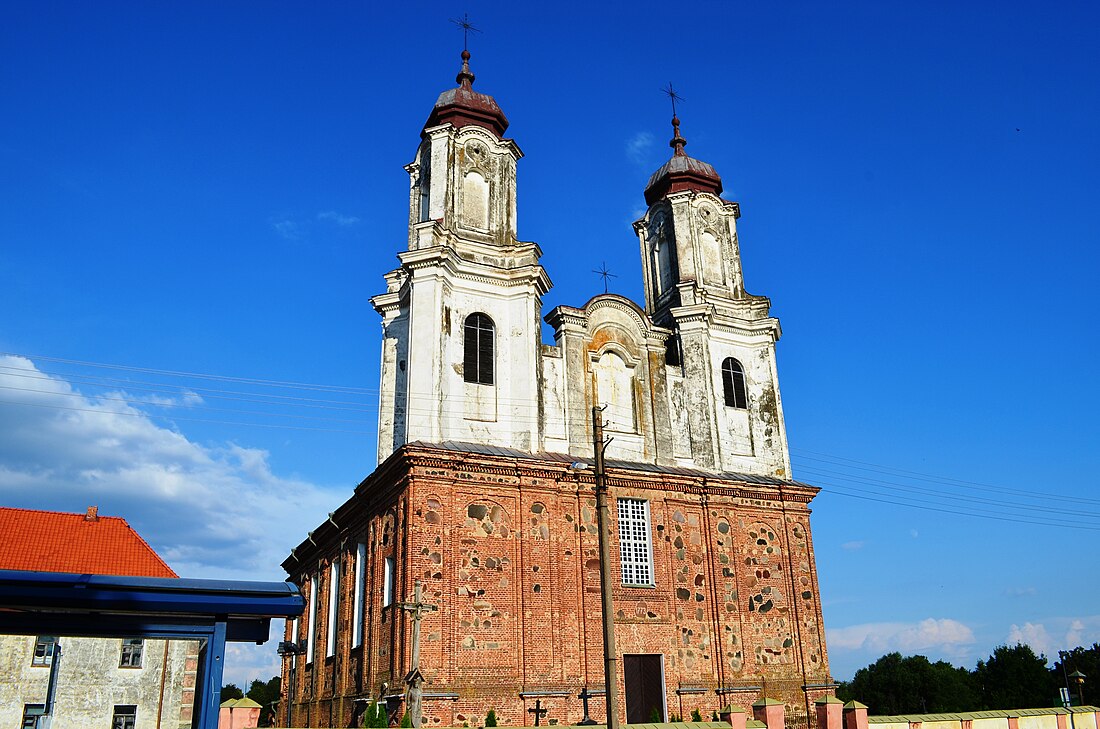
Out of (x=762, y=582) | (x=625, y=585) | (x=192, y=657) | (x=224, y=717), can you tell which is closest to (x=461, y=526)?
(x=625, y=585)

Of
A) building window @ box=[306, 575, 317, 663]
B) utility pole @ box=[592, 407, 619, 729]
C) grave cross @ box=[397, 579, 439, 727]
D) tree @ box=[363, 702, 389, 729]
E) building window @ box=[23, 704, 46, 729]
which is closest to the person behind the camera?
utility pole @ box=[592, 407, 619, 729]

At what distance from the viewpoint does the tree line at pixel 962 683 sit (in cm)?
7006

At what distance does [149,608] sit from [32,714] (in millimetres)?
26571

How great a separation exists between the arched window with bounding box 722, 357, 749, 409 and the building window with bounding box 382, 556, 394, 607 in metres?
13.3

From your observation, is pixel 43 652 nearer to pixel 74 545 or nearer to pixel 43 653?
pixel 43 653

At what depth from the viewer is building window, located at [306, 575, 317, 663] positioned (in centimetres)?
3381

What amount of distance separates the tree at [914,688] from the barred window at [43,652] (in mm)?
61902

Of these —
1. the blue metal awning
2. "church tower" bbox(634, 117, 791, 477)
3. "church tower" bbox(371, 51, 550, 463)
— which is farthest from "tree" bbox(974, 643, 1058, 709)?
the blue metal awning

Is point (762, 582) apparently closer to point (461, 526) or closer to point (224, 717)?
point (461, 526)

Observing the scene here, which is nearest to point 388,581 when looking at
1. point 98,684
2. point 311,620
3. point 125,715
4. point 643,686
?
point 643,686

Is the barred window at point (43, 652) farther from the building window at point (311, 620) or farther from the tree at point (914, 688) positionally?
the tree at point (914, 688)

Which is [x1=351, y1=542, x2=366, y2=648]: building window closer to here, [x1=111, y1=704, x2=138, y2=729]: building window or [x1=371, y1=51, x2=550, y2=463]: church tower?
[x1=371, y1=51, x2=550, y2=463]: church tower

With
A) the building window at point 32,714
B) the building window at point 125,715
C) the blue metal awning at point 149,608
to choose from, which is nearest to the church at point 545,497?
the building window at point 125,715

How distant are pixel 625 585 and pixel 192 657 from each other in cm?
1791
